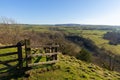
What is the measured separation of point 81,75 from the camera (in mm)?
11164

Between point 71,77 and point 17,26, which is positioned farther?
point 17,26

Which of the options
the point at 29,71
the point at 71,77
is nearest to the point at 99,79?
the point at 71,77

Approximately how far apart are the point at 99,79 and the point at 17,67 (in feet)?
19.9

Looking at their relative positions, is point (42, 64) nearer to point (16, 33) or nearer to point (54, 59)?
point (54, 59)

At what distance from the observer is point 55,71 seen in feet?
36.0

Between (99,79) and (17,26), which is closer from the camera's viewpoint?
(99,79)

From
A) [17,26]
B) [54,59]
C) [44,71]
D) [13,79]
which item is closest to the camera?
[13,79]

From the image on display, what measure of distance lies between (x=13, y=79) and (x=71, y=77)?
392 centimetres

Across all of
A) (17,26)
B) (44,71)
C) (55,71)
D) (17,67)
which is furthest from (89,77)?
(17,26)

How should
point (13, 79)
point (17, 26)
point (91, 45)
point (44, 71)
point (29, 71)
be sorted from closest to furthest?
point (13, 79), point (29, 71), point (44, 71), point (17, 26), point (91, 45)

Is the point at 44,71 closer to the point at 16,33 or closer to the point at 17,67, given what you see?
the point at 17,67

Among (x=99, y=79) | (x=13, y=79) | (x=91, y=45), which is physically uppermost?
(x=13, y=79)

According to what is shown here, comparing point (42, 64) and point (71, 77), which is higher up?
point (42, 64)

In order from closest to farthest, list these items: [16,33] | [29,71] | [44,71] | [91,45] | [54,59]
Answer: [29,71] < [44,71] < [54,59] < [16,33] < [91,45]
